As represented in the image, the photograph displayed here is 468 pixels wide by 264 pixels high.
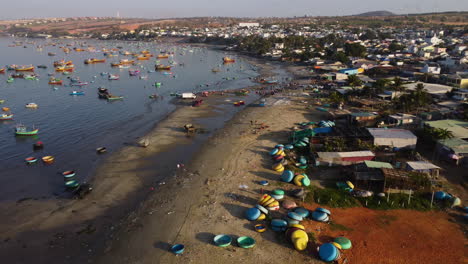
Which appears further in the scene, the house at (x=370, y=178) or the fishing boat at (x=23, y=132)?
the fishing boat at (x=23, y=132)

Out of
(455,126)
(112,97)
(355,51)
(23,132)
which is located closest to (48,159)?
(23,132)

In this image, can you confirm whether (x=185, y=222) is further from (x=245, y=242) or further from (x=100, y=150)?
(x=100, y=150)

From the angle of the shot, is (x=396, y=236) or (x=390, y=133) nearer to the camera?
(x=396, y=236)

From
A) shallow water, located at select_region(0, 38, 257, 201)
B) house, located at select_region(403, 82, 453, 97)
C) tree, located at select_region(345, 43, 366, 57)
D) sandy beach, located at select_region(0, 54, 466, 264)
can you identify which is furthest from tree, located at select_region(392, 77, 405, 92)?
tree, located at select_region(345, 43, 366, 57)

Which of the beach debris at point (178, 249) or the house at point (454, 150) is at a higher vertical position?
the house at point (454, 150)

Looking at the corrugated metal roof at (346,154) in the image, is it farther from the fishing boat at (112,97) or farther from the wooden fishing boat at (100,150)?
the fishing boat at (112,97)

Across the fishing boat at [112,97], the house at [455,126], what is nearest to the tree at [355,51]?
the house at [455,126]

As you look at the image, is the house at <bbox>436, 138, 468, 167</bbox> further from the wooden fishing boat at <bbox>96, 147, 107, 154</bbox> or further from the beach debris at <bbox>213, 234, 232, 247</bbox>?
the wooden fishing boat at <bbox>96, 147, 107, 154</bbox>
